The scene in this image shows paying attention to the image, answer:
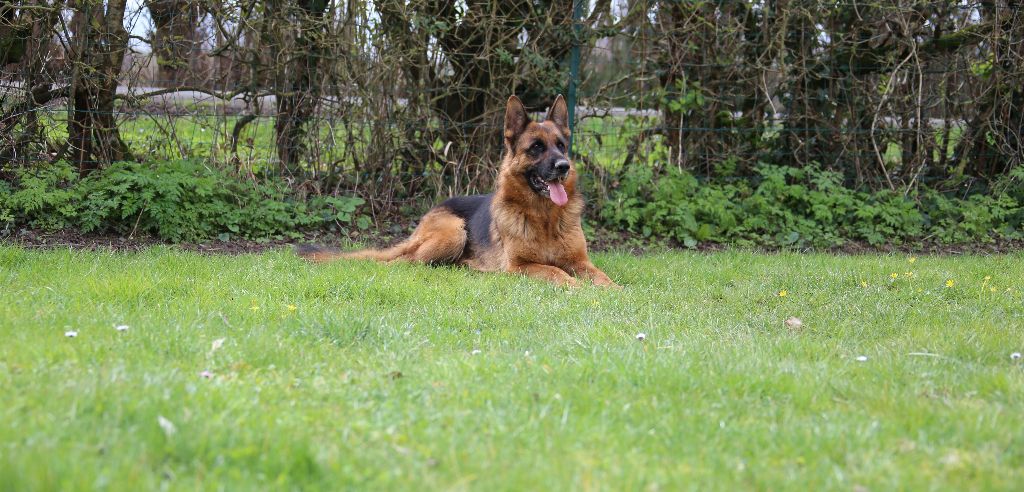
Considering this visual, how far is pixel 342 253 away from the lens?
699 cm

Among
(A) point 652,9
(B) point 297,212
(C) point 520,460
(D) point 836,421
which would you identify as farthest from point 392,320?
(A) point 652,9

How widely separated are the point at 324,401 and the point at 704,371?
1.60 m

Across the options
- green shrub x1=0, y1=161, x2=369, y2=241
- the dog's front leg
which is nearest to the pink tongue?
the dog's front leg

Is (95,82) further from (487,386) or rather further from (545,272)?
(487,386)

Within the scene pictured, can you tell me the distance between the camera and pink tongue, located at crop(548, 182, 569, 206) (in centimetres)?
695

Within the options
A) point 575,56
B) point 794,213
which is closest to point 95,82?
point 575,56

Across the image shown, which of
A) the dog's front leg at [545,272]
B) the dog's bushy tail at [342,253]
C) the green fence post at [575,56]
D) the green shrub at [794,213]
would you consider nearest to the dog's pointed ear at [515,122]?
the dog's front leg at [545,272]

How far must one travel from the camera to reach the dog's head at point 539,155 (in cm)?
695

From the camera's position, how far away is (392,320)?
183 inches

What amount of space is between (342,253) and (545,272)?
170cm

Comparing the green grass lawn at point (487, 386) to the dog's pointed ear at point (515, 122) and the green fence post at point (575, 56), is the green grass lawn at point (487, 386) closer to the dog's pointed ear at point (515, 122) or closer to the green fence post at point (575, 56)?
the dog's pointed ear at point (515, 122)

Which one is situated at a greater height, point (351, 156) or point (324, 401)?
point (351, 156)

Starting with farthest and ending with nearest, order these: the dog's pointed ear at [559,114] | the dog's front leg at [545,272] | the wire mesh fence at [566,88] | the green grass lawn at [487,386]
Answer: the wire mesh fence at [566,88] → the dog's pointed ear at [559,114] → the dog's front leg at [545,272] → the green grass lawn at [487,386]

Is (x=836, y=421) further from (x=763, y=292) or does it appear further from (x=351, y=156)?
(x=351, y=156)
